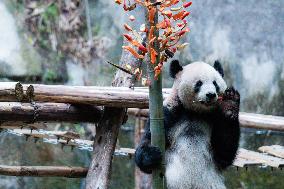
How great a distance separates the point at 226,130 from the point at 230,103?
24cm

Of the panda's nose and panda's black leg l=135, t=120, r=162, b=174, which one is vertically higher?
the panda's nose

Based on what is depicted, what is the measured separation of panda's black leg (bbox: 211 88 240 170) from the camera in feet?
12.2

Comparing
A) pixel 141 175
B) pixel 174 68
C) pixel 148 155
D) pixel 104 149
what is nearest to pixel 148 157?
pixel 148 155

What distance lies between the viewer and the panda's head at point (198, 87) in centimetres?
378

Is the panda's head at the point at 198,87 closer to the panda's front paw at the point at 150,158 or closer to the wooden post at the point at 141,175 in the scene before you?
the panda's front paw at the point at 150,158

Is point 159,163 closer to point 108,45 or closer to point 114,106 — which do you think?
point 114,106

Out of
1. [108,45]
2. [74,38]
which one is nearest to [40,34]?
[74,38]

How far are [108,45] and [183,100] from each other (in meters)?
4.97

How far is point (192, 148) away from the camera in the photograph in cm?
397

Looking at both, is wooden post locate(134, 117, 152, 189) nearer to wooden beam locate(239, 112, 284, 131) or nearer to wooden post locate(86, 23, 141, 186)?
wooden beam locate(239, 112, 284, 131)

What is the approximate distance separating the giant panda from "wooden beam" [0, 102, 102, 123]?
0.74 meters

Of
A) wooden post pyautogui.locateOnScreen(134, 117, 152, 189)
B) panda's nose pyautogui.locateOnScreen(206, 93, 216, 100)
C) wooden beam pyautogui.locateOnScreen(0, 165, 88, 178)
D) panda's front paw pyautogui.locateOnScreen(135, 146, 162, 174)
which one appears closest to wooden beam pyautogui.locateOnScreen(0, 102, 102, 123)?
wooden beam pyautogui.locateOnScreen(0, 165, 88, 178)

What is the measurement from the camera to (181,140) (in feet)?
13.1

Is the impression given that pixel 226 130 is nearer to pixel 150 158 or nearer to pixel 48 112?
pixel 150 158
